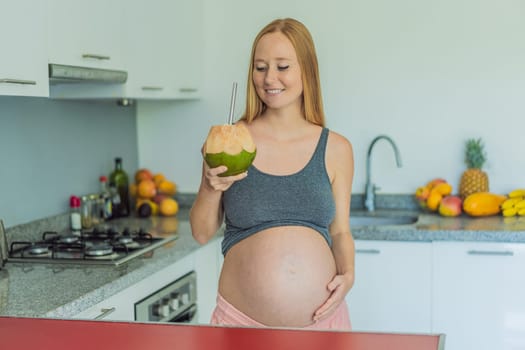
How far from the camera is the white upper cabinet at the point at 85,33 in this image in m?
2.45

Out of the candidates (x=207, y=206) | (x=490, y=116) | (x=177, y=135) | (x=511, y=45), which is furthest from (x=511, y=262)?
(x=177, y=135)

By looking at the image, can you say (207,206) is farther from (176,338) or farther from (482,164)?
(482,164)

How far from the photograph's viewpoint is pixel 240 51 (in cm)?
379

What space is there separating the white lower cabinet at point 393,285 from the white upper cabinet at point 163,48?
104cm

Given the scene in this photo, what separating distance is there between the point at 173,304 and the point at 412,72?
159 centimetres

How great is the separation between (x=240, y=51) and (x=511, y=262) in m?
1.59

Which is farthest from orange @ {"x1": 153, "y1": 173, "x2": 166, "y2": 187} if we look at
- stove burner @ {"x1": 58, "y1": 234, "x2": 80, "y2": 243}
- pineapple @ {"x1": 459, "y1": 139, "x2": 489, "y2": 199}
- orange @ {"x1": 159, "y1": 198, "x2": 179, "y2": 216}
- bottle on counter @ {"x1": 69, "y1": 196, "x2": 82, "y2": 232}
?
pineapple @ {"x1": 459, "y1": 139, "x2": 489, "y2": 199}

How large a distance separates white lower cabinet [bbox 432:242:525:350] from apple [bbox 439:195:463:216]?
367 mm

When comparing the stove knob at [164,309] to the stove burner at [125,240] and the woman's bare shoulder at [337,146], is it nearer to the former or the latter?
the stove burner at [125,240]

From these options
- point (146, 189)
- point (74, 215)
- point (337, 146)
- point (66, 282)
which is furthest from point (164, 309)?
point (146, 189)

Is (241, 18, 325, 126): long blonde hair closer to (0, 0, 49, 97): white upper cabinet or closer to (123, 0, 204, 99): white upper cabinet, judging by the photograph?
(0, 0, 49, 97): white upper cabinet

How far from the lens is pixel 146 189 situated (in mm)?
3688

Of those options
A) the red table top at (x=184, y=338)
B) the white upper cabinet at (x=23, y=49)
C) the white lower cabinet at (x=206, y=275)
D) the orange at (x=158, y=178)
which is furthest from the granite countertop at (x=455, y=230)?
the red table top at (x=184, y=338)

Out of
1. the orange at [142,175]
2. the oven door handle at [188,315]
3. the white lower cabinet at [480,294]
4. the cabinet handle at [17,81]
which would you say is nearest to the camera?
the cabinet handle at [17,81]
